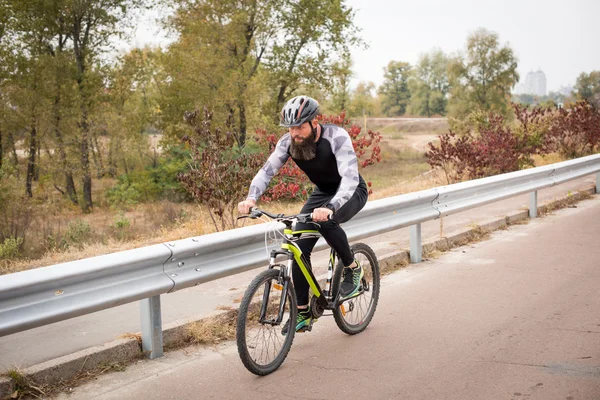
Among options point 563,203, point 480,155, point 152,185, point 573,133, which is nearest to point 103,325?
point 563,203

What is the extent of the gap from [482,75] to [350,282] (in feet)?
254

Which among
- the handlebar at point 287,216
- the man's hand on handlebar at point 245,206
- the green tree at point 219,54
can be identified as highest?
the green tree at point 219,54

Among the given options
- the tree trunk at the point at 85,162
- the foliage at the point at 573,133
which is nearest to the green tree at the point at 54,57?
the tree trunk at the point at 85,162

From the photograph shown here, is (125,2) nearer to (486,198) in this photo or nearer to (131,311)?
(486,198)

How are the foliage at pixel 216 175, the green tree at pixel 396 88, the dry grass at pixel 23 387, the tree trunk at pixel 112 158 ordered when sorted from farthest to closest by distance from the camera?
the green tree at pixel 396 88, the tree trunk at pixel 112 158, the foliage at pixel 216 175, the dry grass at pixel 23 387

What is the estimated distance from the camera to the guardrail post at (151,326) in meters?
4.79

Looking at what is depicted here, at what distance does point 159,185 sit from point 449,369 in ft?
112

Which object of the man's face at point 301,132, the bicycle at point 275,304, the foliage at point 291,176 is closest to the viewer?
the bicycle at point 275,304

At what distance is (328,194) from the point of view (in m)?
5.20

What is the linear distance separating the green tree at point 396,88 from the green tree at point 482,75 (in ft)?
234

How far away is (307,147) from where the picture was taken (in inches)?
189

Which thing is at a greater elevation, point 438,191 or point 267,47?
point 267,47

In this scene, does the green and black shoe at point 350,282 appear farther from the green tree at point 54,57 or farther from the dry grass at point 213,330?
the green tree at point 54,57

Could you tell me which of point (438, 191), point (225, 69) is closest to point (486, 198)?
point (438, 191)
